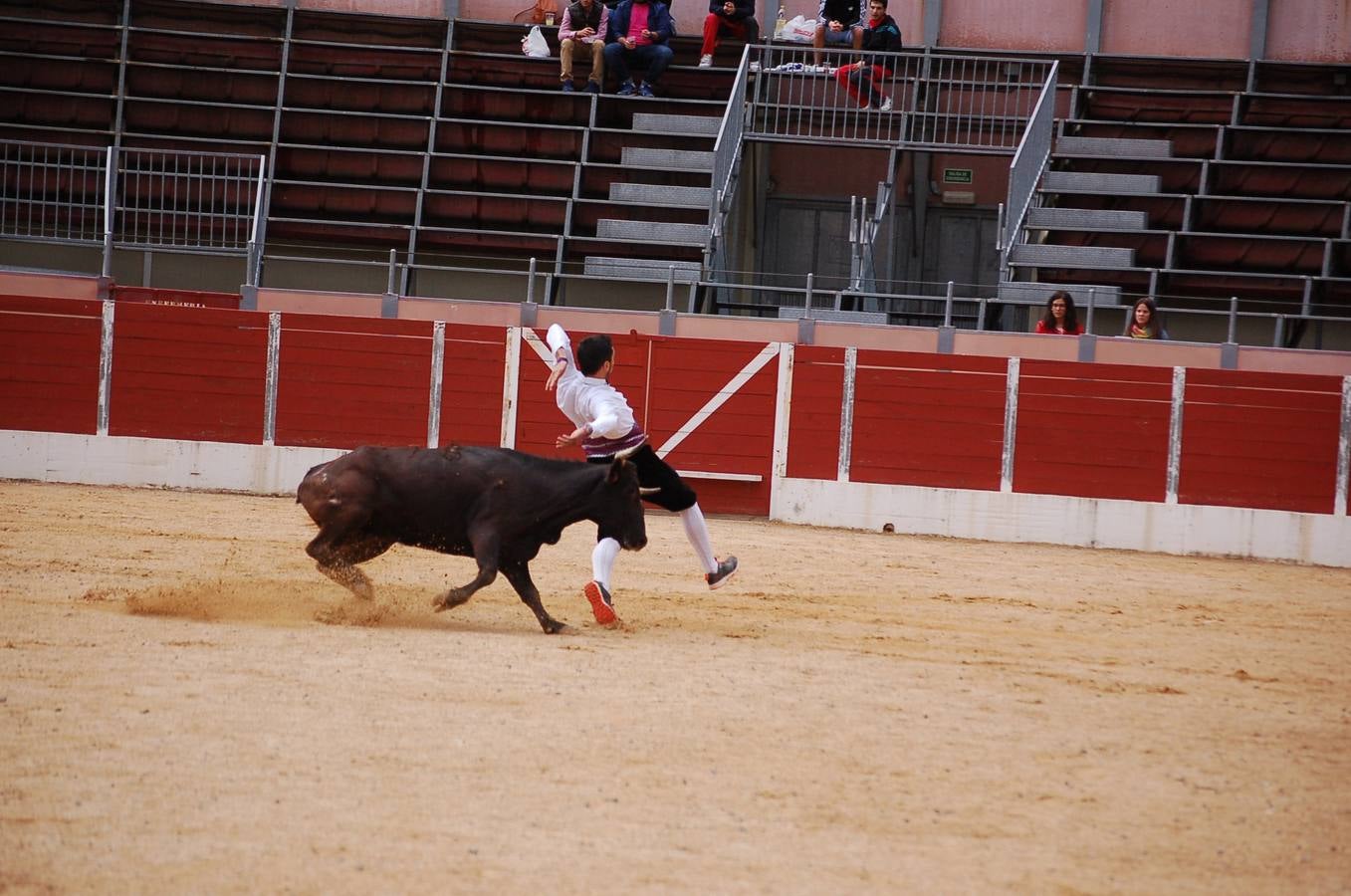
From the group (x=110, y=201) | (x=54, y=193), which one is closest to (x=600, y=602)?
(x=110, y=201)

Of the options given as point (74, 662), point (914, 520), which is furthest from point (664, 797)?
point (914, 520)

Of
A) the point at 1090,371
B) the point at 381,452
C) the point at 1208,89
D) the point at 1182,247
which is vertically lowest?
the point at 381,452

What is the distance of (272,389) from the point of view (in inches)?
534

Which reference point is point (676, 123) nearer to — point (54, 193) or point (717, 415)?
point (717, 415)

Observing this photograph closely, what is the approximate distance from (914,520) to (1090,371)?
75.0 inches

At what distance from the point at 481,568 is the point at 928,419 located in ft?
22.8

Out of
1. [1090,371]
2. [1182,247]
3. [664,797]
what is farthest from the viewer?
[1182,247]

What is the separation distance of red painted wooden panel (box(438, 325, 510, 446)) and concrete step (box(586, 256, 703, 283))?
182cm

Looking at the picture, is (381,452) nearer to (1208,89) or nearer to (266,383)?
(266,383)

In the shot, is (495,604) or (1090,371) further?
(1090,371)

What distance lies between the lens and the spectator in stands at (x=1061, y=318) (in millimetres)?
12680

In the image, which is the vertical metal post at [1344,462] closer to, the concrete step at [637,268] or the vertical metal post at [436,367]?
the concrete step at [637,268]

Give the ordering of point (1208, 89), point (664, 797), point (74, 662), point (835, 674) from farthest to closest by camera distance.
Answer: point (1208, 89) < point (835, 674) < point (74, 662) < point (664, 797)

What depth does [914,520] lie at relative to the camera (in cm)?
1297
